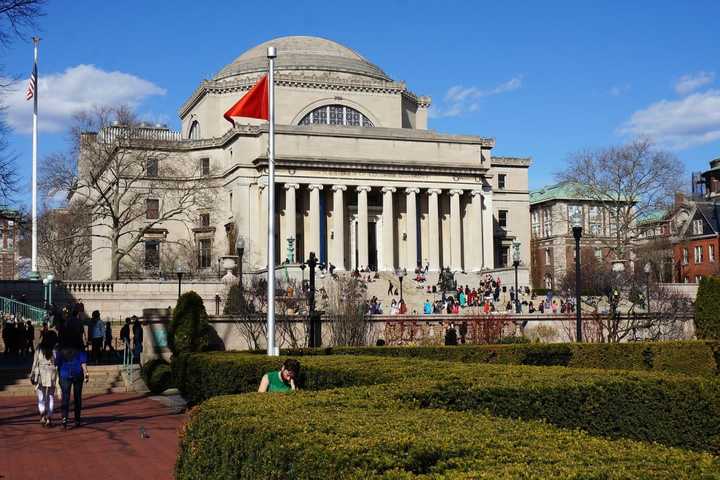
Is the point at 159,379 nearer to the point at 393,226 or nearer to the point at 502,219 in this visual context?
the point at 393,226

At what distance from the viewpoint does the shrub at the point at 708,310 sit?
34.0m

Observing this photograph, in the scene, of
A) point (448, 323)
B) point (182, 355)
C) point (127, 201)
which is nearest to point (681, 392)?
point (182, 355)

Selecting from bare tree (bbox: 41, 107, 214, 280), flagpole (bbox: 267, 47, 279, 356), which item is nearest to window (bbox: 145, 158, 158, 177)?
bare tree (bbox: 41, 107, 214, 280)

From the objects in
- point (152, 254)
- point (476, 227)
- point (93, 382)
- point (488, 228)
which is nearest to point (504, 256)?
point (488, 228)

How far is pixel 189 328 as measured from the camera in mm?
28906

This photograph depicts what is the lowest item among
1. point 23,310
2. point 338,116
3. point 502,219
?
point 23,310

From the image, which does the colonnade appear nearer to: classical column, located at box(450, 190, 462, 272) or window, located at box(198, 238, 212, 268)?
classical column, located at box(450, 190, 462, 272)

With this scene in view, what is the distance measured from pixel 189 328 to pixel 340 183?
147 ft

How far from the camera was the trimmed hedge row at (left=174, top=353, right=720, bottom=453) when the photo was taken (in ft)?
41.3

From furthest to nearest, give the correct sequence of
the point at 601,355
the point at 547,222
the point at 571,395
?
the point at 547,222
the point at 601,355
the point at 571,395

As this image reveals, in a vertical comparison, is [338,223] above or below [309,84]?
below

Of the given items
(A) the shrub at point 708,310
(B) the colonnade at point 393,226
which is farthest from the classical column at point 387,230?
(A) the shrub at point 708,310

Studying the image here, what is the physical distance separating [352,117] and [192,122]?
17.6 m

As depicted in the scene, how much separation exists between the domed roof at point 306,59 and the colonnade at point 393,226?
16.4 metres
